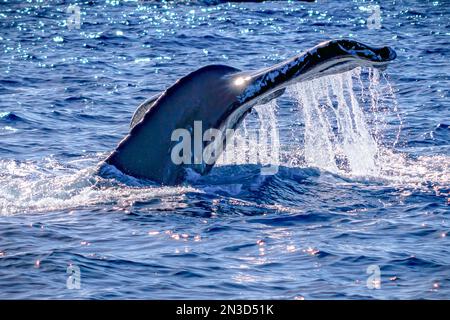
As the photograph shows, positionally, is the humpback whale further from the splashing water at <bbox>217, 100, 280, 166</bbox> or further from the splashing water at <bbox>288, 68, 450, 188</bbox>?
the splashing water at <bbox>217, 100, 280, 166</bbox>

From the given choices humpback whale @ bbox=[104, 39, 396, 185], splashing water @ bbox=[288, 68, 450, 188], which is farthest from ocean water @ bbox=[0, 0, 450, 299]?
humpback whale @ bbox=[104, 39, 396, 185]

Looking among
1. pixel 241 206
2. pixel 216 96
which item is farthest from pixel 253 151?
pixel 216 96

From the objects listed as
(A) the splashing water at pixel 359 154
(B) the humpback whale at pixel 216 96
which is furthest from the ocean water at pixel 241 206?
(B) the humpback whale at pixel 216 96

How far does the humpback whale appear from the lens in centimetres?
883

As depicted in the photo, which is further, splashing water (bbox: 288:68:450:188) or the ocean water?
splashing water (bbox: 288:68:450:188)

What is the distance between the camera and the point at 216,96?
30.1ft

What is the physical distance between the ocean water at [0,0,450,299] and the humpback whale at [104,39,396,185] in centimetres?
48

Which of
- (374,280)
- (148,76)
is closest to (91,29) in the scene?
(148,76)

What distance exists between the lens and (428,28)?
3073cm

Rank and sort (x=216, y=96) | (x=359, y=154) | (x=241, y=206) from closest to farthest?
(x=216, y=96) < (x=241, y=206) < (x=359, y=154)

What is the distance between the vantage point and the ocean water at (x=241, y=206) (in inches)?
319

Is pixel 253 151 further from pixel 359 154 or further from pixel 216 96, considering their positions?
pixel 216 96

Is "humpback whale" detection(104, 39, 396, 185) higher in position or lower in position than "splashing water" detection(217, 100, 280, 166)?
higher

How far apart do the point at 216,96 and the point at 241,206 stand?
142 centimetres
